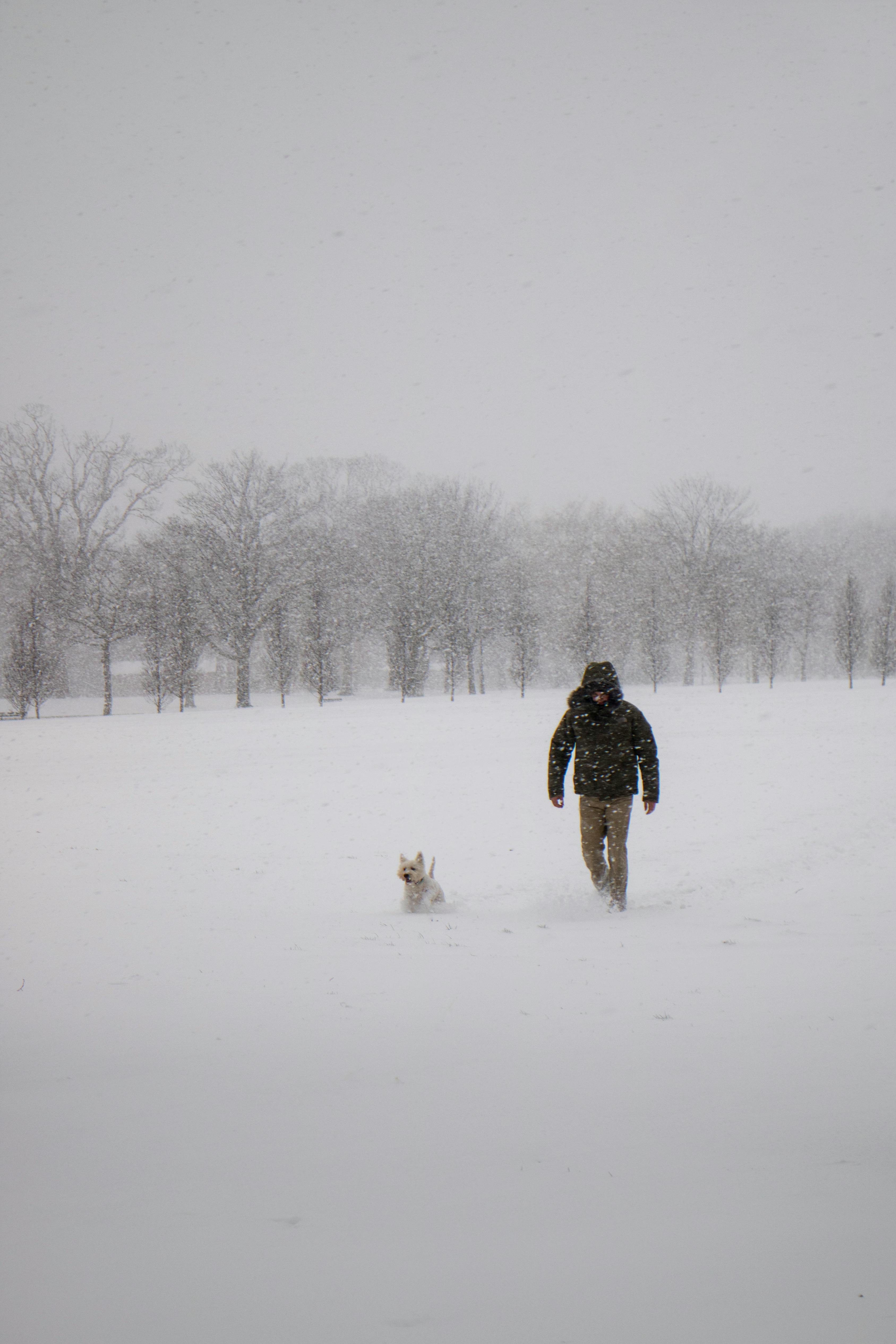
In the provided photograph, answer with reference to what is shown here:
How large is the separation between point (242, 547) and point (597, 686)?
28.6m

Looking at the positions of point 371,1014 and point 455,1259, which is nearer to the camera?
point 455,1259

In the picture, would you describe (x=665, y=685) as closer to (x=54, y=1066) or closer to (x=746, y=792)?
(x=746, y=792)

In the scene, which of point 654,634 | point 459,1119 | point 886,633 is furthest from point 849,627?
point 459,1119

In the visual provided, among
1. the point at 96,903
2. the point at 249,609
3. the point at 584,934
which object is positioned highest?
the point at 249,609

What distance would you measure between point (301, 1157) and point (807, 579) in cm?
4900

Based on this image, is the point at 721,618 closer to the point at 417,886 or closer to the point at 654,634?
the point at 654,634

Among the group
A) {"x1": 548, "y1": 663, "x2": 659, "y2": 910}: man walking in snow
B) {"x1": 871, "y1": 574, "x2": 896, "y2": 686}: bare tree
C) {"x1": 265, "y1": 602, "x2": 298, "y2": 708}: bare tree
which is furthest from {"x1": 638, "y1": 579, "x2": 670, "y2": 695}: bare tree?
{"x1": 548, "y1": 663, "x2": 659, "y2": 910}: man walking in snow

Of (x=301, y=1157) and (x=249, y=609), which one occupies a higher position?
(x=249, y=609)

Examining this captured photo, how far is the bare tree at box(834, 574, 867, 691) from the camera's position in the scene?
117ft

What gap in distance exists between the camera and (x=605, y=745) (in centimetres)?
682

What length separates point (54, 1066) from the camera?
3.76m

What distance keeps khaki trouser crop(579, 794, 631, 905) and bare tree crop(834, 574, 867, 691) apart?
3108 cm

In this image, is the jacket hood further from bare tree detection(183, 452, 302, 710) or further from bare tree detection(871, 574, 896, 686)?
bare tree detection(871, 574, 896, 686)

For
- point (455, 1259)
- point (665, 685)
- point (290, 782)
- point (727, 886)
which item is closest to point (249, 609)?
point (290, 782)
